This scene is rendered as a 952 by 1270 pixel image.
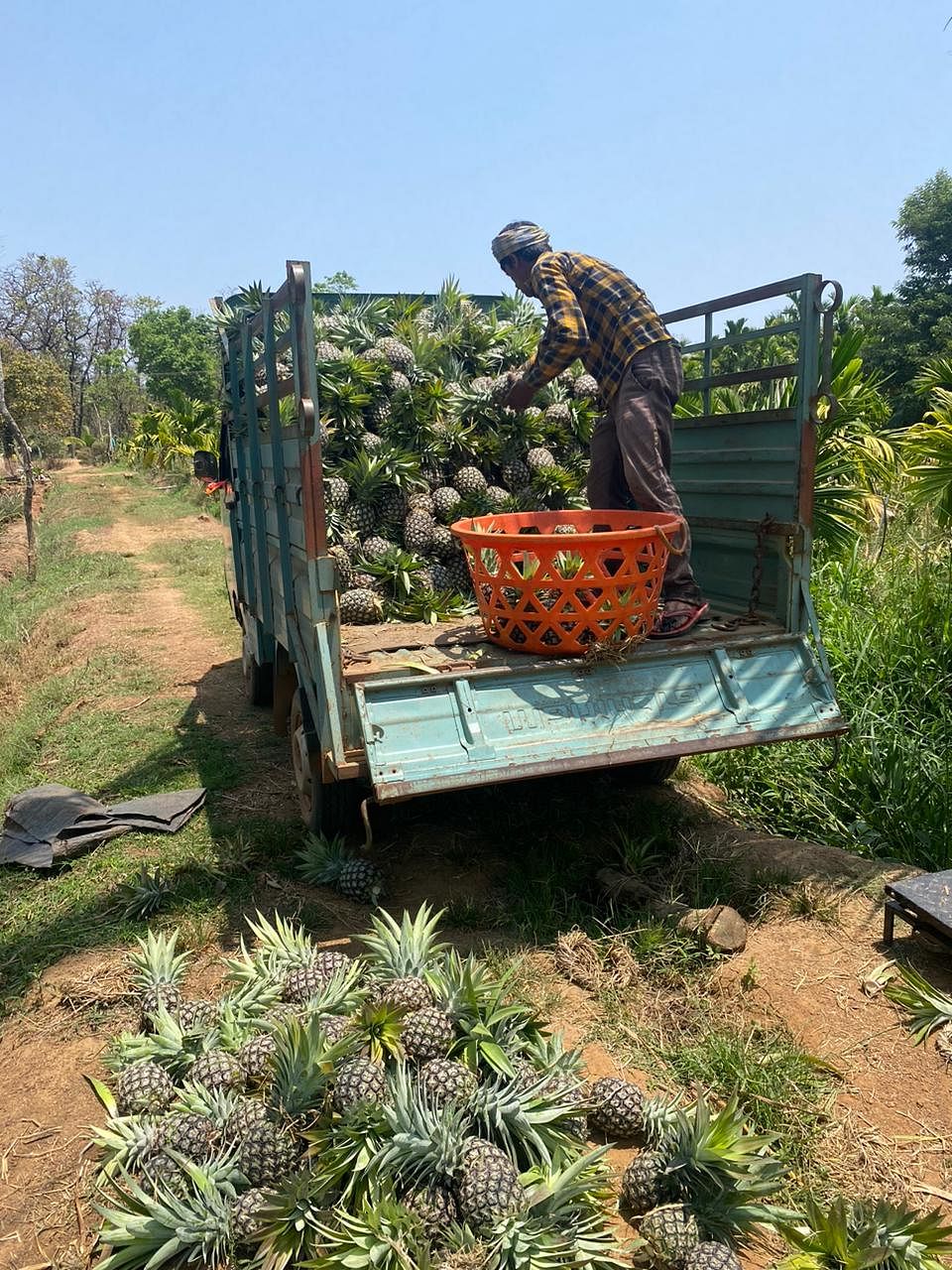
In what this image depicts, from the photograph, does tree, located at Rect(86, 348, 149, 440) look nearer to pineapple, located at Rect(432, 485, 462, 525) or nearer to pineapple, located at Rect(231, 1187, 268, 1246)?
pineapple, located at Rect(432, 485, 462, 525)

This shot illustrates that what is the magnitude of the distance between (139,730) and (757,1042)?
480cm

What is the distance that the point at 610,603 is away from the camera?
3.68 meters

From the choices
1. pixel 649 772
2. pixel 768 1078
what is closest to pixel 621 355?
pixel 649 772

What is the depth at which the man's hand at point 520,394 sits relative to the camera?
15.6 feet

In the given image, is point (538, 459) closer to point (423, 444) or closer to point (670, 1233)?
point (423, 444)

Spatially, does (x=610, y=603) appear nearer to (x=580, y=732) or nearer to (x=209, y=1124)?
(x=580, y=732)

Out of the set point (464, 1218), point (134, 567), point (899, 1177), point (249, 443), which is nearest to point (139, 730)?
point (249, 443)

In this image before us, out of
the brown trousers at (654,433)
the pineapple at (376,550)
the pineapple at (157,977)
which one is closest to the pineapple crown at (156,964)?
the pineapple at (157,977)

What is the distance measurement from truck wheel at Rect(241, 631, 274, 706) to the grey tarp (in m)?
1.80

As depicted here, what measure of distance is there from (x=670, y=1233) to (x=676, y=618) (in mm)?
2555

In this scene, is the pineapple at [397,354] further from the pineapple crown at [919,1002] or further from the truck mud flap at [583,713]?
the pineapple crown at [919,1002]

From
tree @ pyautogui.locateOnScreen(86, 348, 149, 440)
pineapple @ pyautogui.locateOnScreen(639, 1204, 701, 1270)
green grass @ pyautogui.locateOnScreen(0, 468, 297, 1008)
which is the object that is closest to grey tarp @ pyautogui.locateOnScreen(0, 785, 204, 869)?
green grass @ pyautogui.locateOnScreen(0, 468, 297, 1008)

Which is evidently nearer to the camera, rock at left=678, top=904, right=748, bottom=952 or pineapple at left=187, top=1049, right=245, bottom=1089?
pineapple at left=187, top=1049, right=245, bottom=1089

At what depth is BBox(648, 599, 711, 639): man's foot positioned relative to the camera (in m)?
4.16
